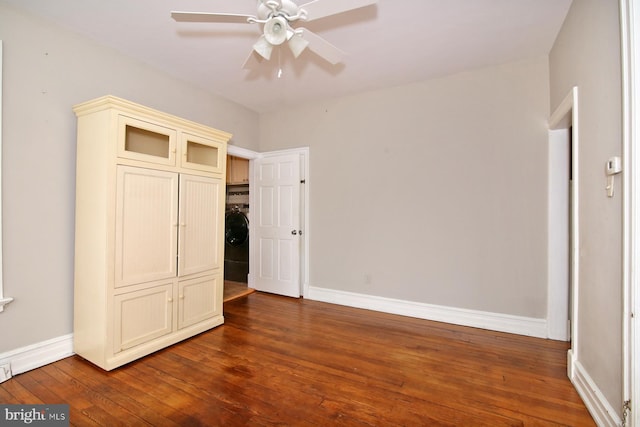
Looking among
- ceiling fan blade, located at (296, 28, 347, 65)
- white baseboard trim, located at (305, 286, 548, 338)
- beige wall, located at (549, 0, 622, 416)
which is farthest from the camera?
white baseboard trim, located at (305, 286, 548, 338)

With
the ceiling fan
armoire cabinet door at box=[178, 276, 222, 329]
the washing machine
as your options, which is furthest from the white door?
the ceiling fan

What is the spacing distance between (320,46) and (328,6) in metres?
0.44

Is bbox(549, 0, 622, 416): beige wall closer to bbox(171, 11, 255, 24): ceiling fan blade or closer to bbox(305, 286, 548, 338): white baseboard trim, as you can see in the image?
bbox(305, 286, 548, 338): white baseboard trim

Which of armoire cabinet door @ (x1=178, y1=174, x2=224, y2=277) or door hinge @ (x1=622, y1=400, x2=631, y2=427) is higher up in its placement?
armoire cabinet door @ (x1=178, y1=174, x2=224, y2=277)

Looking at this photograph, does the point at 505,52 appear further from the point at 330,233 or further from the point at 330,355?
the point at 330,355

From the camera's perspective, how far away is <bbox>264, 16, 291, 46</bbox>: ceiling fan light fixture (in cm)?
170

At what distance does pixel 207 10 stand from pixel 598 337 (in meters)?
3.32

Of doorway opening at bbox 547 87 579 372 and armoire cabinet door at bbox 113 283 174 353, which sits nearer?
armoire cabinet door at bbox 113 283 174 353

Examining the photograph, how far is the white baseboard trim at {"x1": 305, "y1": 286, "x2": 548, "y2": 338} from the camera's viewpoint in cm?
272

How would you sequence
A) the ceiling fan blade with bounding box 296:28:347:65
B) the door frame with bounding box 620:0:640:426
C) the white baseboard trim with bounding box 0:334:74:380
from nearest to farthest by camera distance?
the door frame with bounding box 620:0:640:426
the ceiling fan blade with bounding box 296:28:347:65
the white baseboard trim with bounding box 0:334:74:380

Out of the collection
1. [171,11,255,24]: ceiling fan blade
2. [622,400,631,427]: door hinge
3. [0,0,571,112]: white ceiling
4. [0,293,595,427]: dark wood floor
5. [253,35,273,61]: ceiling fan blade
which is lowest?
[0,293,595,427]: dark wood floor

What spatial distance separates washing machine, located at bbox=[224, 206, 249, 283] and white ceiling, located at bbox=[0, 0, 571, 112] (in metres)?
2.33

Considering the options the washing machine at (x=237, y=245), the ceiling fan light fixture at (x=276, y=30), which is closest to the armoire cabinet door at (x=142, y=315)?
the ceiling fan light fixture at (x=276, y=30)

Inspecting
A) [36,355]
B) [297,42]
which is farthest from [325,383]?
[297,42]
